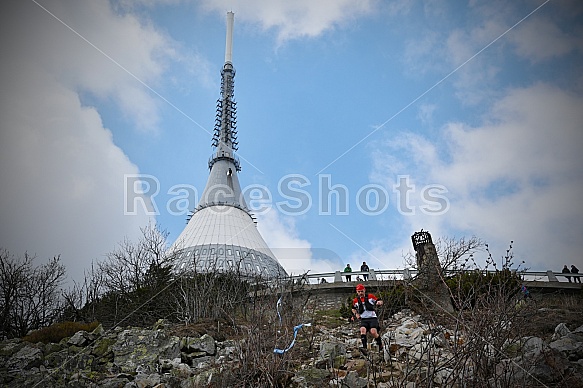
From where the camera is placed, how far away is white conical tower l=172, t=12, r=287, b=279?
23531 mm

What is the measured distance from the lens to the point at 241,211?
3153 centimetres

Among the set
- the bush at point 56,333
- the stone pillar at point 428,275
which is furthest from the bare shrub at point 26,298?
the stone pillar at point 428,275

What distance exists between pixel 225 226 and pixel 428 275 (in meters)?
19.4

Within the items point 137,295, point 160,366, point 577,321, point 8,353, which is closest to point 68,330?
point 8,353

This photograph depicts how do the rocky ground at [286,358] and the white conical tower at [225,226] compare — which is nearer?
the rocky ground at [286,358]

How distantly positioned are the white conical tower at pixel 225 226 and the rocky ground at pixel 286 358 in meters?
10.7

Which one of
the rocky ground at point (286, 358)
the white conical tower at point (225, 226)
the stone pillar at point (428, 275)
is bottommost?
the rocky ground at point (286, 358)

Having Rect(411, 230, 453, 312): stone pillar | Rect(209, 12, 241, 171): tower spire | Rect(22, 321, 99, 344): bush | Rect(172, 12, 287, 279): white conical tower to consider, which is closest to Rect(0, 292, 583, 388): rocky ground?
Rect(22, 321, 99, 344): bush

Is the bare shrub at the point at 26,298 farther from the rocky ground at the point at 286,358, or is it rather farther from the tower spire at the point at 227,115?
the tower spire at the point at 227,115

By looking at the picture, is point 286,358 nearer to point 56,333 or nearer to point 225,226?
point 56,333

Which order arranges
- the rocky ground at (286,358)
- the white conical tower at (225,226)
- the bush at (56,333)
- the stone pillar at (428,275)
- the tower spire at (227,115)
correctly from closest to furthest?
the rocky ground at (286,358) → the bush at (56,333) → the stone pillar at (428,275) → the white conical tower at (225,226) → the tower spire at (227,115)

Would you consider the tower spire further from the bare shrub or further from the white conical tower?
the bare shrub

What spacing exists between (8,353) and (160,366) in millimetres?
3408

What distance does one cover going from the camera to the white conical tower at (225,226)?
23.5 m
